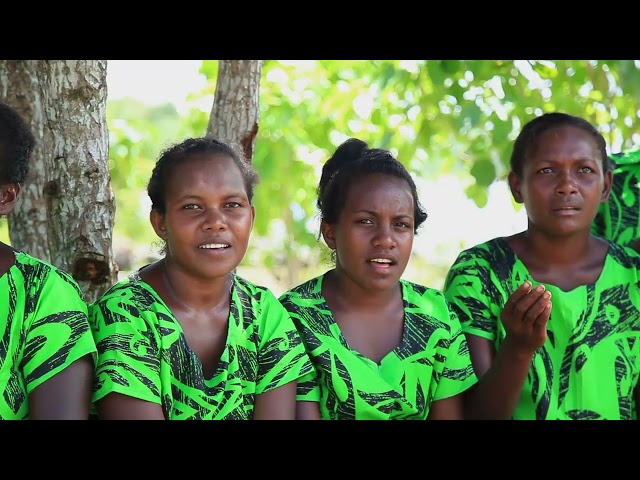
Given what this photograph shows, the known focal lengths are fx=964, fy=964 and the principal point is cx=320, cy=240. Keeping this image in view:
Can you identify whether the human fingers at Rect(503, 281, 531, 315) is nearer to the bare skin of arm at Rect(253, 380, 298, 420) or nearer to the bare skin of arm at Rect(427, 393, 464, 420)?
the bare skin of arm at Rect(427, 393, 464, 420)

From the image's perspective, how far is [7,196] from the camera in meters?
2.85

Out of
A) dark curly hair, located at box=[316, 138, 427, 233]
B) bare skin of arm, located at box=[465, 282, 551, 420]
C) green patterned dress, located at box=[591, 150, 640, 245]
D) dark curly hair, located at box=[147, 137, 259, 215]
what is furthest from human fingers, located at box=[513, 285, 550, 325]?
green patterned dress, located at box=[591, 150, 640, 245]

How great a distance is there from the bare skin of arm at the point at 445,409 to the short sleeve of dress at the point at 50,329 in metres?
1.14

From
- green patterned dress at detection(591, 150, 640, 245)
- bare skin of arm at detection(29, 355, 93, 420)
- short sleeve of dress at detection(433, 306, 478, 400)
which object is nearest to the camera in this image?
bare skin of arm at detection(29, 355, 93, 420)

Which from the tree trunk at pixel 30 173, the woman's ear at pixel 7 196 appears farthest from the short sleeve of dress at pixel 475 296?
the tree trunk at pixel 30 173

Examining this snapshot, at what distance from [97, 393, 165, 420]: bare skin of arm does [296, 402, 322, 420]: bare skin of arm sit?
1.66ft

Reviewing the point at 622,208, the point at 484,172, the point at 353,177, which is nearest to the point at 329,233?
the point at 353,177

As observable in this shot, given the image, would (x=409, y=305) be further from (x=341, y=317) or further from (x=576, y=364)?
(x=576, y=364)

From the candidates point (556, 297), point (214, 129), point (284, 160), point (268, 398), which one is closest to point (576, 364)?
point (556, 297)

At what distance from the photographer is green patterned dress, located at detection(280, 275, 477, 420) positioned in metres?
3.07

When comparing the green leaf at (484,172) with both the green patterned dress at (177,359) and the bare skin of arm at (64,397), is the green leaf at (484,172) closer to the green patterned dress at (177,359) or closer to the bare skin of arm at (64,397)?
the green patterned dress at (177,359)

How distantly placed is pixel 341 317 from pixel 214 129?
1.13 meters

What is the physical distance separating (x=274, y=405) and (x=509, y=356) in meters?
0.77

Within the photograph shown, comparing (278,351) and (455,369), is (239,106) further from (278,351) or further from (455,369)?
(455,369)
